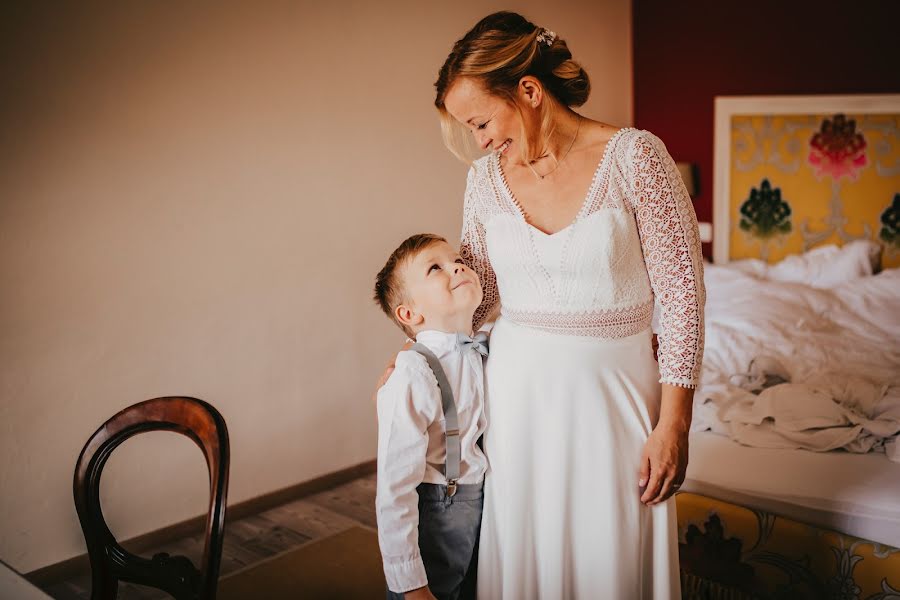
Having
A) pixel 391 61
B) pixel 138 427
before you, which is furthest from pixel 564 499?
pixel 391 61

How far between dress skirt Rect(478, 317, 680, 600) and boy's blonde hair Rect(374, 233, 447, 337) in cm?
28

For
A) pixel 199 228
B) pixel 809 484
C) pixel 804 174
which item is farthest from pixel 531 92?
pixel 804 174

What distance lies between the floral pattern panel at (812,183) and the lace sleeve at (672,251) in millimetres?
3346

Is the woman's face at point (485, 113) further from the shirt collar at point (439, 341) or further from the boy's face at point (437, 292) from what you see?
the shirt collar at point (439, 341)

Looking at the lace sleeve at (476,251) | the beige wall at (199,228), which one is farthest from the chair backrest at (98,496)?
the beige wall at (199,228)

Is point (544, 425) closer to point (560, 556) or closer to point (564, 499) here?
point (564, 499)

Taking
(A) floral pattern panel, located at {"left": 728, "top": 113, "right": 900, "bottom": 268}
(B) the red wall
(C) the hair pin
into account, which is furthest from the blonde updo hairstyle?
(B) the red wall

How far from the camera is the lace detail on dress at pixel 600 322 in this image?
133cm

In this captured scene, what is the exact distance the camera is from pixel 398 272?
150 cm

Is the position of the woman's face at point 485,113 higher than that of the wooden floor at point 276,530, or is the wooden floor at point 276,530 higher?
the woman's face at point 485,113

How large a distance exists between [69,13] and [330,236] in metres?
1.32

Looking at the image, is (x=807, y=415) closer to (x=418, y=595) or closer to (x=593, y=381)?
(x=593, y=381)

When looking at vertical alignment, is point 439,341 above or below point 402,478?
above

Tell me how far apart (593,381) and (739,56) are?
12.4 ft
